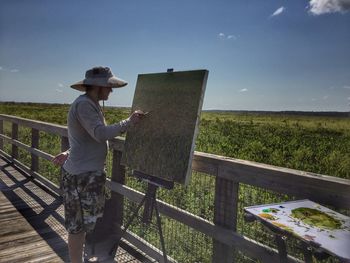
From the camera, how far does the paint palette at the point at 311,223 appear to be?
4.77 ft

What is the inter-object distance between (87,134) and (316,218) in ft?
5.96

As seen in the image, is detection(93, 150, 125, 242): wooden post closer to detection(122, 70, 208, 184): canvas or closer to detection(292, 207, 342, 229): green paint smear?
detection(122, 70, 208, 184): canvas

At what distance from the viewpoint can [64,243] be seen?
12.5 feet

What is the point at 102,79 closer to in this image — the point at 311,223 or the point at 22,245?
the point at 311,223

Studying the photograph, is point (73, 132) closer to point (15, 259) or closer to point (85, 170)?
point (85, 170)

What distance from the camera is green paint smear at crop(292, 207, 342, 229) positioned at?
164cm

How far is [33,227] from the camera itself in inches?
168

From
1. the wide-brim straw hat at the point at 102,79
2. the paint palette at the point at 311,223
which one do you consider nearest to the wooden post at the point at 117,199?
the wide-brim straw hat at the point at 102,79

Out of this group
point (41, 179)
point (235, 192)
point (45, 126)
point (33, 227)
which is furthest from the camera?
point (41, 179)

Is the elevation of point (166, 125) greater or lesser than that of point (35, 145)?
greater

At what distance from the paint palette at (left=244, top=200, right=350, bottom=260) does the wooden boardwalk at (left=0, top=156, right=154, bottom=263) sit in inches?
78.4

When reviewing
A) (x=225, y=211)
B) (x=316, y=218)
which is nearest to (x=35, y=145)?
(x=225, y=211)

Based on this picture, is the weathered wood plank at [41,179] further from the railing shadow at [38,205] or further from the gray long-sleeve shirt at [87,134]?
the gray long-sleeve shirt at [87,134]

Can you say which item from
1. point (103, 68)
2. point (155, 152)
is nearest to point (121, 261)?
point (155, 152)
